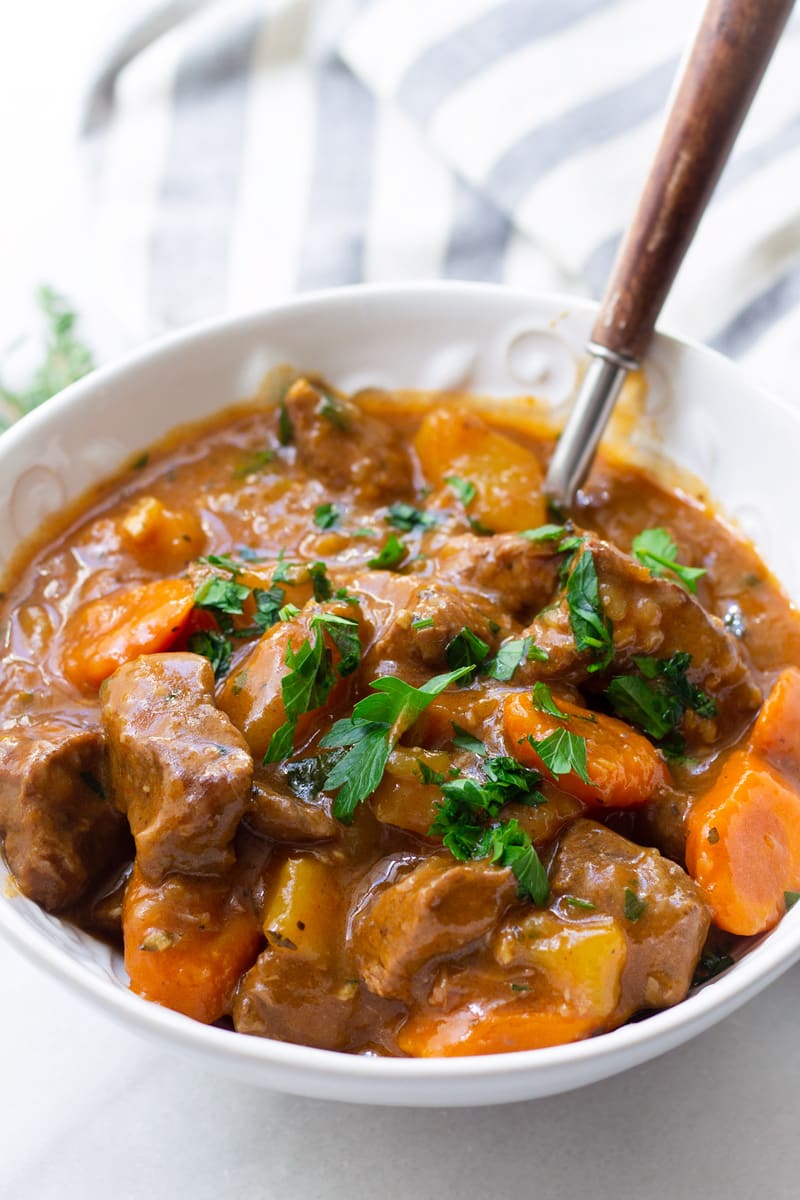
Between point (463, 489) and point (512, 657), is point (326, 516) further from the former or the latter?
point (512, 657)

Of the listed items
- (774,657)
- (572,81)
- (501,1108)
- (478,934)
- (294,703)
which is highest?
(572,81)

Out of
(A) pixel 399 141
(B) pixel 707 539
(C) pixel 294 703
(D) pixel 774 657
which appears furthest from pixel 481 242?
(C) pixel 294 703

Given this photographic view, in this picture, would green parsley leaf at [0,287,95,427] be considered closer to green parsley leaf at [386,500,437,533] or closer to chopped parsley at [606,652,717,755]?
green parsley leaf at [386,500,437,533]

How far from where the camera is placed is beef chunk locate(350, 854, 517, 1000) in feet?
8.94

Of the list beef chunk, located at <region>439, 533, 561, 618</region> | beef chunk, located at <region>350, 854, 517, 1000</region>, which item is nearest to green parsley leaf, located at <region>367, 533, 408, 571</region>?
beef chunk, located at <region>439, 533, 561, 618</region>

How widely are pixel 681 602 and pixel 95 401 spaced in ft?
6.09

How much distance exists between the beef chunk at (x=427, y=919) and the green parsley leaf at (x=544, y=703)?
0.44 m

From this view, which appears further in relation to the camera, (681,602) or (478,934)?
(681,602)

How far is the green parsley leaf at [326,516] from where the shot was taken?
12.8 ft

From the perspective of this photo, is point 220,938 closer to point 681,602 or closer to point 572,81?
point 681,602

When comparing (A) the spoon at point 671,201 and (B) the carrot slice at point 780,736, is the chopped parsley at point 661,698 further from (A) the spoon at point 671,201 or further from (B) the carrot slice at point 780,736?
(A) the spoon at point 671,201

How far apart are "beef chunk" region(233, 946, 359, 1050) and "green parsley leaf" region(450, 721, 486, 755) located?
2.03 feet

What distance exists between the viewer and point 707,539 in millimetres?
3961

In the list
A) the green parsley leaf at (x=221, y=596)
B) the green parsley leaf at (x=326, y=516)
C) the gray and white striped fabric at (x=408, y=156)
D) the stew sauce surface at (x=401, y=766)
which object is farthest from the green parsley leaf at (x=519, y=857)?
the gray and white striped fabric at (x=408, y=156)
